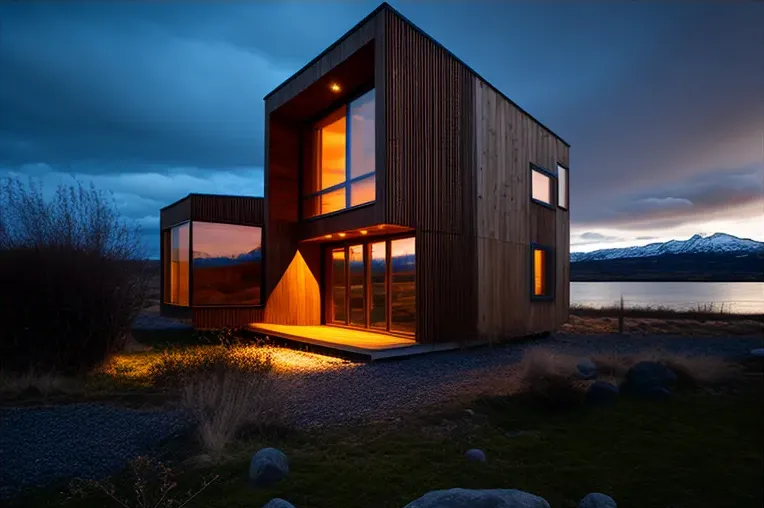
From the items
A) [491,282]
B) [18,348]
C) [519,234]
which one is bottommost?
[18,348]

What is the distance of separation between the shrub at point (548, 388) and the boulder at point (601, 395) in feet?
0.23

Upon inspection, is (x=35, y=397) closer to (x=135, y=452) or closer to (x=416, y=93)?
(x=135, y=452)

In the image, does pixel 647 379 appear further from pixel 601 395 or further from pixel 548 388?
pixel 548 388

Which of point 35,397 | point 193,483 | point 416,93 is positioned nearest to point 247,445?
point 193,483

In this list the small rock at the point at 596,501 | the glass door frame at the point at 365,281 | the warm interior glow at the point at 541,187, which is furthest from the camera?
the warm interior glow at the point at 541,187

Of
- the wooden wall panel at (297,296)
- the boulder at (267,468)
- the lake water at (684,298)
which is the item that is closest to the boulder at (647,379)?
the boulder at (267,468)

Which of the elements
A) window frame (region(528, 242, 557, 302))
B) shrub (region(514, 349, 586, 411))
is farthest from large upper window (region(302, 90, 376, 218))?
window frame (region(528, 242, 557, 302))

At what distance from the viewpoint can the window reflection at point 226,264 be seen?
400 inches

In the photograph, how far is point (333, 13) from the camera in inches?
587

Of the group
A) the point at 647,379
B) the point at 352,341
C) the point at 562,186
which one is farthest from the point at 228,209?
the point at 562,186

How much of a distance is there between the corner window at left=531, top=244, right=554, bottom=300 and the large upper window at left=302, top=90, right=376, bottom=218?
5.19m

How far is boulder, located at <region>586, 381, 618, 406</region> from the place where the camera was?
Answer: 14.9ft

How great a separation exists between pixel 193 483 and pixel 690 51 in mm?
11202

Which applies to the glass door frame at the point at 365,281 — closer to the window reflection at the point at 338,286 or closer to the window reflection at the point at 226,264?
the window reflection at the point at 338,286
